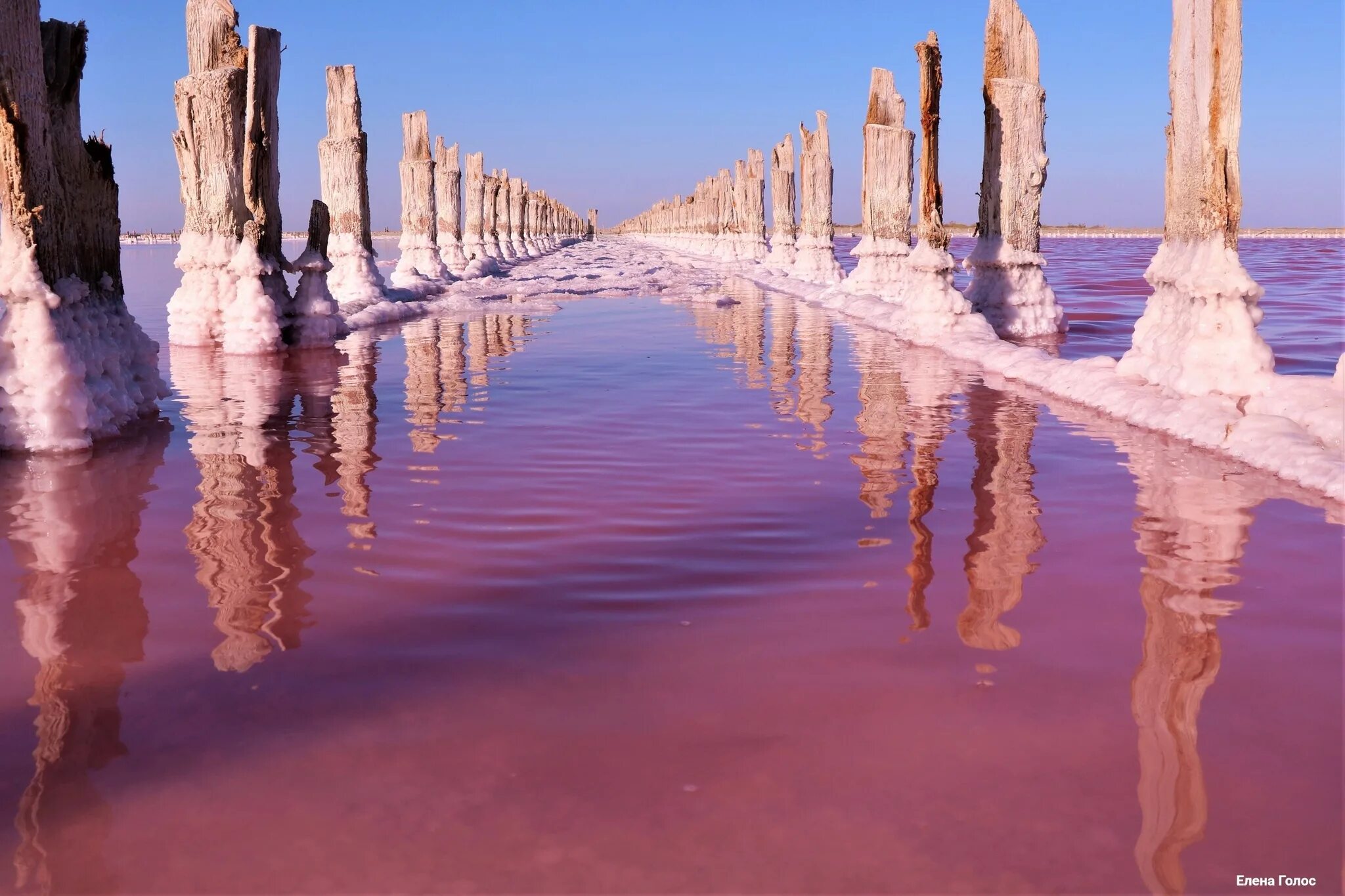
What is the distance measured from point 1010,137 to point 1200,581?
9.56m

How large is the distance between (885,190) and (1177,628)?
48.6ft

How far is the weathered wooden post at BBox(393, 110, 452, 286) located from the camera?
23328 mm

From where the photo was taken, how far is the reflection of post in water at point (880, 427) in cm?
444

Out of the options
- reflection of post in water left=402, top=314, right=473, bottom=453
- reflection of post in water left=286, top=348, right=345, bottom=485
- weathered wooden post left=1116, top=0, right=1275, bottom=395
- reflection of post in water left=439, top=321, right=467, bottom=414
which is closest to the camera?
reflection of post in water left=286, top=348, right=345, bottom=485

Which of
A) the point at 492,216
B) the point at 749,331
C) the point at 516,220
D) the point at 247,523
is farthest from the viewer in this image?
the point at 516,220

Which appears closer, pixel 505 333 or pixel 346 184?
pixel 505 333

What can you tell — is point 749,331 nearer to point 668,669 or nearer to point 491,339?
point 491,339

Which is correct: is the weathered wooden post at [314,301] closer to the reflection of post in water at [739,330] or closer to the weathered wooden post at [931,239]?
the reflection of post in water at [739,330]

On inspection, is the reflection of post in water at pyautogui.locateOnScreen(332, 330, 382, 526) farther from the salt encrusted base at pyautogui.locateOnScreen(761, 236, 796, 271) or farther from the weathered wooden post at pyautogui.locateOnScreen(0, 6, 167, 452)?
the salt encrusted base at pyautogui.locateOnScreen(761, 236, 796, 271)

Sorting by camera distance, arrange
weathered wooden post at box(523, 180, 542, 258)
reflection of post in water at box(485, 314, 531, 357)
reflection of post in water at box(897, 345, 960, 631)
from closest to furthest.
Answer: reflection of post in water at box(897, 345, 960, 631) < reflection of post in water at box(485, 314, 531, 357) < weathered wooden post at box(523, 180, 542, 258)

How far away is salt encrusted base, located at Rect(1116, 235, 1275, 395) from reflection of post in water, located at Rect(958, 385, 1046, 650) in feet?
3.27

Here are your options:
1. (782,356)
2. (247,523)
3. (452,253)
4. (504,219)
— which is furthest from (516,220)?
(247,523)

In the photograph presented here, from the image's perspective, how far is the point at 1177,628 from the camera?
286 centimetres

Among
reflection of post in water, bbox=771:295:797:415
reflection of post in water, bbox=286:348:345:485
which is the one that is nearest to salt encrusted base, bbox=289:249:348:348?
reflection of post in water, bbox=286:348:345:485
